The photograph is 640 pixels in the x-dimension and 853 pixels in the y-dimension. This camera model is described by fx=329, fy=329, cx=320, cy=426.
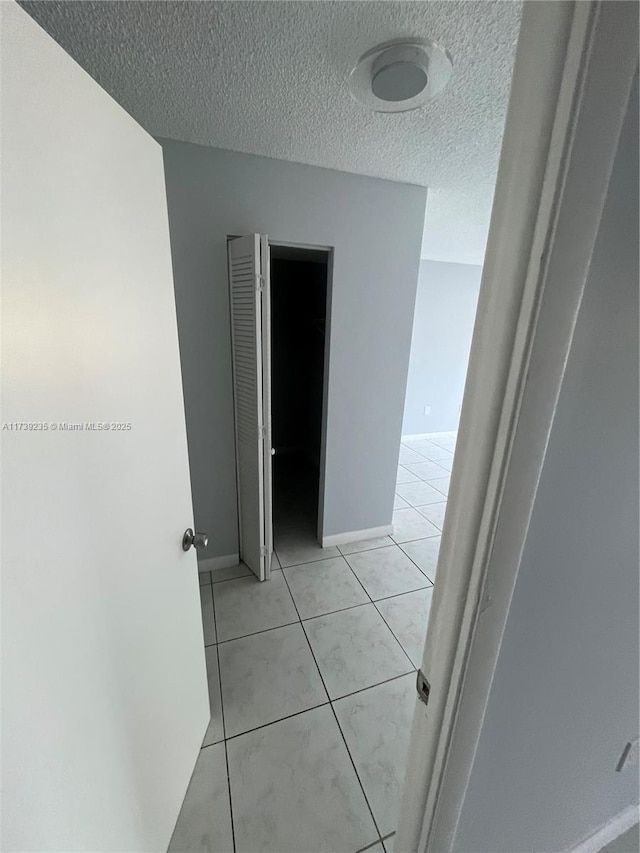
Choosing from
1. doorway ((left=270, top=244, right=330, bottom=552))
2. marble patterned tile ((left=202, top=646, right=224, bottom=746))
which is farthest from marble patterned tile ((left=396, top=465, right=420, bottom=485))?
marble patterned tile ((left=202, top=646, right=224, bottom=746))

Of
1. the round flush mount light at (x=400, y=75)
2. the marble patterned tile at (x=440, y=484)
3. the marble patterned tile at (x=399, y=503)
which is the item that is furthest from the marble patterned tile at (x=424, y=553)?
the round flush mount light at (x=400, y=75)

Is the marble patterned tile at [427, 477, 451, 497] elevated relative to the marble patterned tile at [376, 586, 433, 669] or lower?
elevated

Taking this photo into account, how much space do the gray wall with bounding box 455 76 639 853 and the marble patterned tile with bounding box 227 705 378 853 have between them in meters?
0.51

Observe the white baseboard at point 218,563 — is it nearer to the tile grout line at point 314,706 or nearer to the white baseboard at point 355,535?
the white baseboard at point 355,535

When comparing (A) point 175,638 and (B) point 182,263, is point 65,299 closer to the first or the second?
(A) point 175,638

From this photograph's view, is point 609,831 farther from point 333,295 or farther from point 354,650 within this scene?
point 333,295

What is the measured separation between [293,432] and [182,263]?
2.61 m

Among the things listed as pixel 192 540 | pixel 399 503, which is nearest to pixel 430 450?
A: pixel 399 503

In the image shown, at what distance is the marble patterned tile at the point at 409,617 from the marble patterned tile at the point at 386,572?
6 centimetres

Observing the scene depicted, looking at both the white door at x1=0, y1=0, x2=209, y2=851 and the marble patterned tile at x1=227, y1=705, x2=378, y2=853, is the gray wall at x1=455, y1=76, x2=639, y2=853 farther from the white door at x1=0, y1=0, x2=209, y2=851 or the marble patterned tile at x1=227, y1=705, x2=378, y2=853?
the white door at x1=0, y1=0, x2=209, y2=851

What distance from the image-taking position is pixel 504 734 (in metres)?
0.70

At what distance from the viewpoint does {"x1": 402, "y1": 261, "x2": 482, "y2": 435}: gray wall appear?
4.34 metres

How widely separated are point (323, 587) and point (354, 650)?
0.44 meters

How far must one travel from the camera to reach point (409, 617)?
75.2 inches
